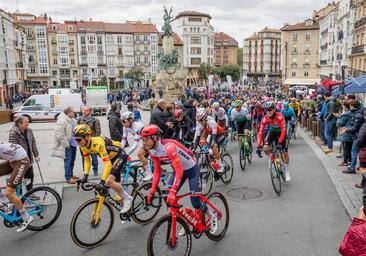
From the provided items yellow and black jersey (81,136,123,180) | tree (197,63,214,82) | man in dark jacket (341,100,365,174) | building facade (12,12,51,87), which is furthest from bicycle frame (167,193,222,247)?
building facade (12,12,51,87)

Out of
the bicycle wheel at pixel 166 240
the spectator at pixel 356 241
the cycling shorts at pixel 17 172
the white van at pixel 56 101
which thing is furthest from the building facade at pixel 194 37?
the spectator at pixel 356 241

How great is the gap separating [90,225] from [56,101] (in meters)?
27.2

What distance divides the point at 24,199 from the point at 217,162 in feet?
14.7

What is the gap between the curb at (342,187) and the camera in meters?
7.30

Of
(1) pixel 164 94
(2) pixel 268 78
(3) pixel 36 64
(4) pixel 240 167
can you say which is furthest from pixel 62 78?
(4) pixel 240 167

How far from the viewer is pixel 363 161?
27.2 feet

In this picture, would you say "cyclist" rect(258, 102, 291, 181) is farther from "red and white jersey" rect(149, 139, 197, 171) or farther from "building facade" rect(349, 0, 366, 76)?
"building facade" rect(349, 0, 366, 76)

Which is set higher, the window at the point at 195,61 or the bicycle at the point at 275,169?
the window at the point at 195,61

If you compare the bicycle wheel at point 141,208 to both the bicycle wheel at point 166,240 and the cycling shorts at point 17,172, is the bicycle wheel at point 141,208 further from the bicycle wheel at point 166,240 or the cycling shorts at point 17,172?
the cycling shorts at point 17,172

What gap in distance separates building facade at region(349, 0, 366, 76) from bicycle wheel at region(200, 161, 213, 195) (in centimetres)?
3973

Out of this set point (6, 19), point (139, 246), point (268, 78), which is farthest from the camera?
point (268, 78)

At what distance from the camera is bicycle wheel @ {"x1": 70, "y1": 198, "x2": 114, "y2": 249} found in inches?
218

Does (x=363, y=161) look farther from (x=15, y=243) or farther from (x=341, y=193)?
(x=15, y=243)

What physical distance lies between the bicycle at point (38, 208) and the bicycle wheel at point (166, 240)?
8.78 ft
